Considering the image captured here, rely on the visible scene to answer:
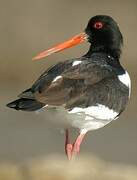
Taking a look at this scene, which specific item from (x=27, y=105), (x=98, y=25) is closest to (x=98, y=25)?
(x=98, y=25)

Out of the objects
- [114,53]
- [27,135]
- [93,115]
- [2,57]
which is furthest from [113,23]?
[2,57]

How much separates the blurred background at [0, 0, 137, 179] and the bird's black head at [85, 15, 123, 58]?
5260 millimetres

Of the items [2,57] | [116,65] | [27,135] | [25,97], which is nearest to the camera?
[25,97]

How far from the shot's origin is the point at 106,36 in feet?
41.1

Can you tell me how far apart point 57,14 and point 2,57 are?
1750mm


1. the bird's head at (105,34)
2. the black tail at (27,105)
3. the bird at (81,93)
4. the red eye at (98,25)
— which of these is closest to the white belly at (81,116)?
the bird at (81,93)

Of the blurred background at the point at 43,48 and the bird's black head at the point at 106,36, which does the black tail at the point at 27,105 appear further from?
the blurred background at the point at 43,48

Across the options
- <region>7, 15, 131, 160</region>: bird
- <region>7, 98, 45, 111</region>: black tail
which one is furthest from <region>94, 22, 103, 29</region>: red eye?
<region>7, 98, 45, 111</region>: black tail

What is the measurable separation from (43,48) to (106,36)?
10.4 meters

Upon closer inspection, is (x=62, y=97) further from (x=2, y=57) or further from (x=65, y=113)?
(x=2, y=57)

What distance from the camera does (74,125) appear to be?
1137cm

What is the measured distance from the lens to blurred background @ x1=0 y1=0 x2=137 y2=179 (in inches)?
718

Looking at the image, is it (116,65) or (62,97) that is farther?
(116,65)

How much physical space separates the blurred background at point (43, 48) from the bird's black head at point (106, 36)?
5.26 meters
